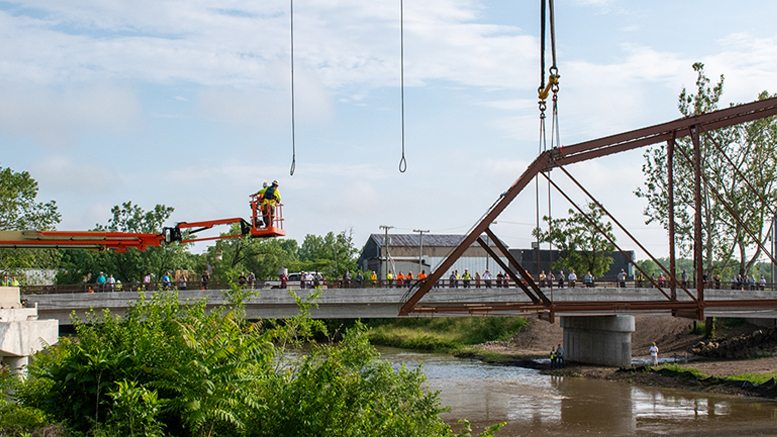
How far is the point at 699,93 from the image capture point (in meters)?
44.9

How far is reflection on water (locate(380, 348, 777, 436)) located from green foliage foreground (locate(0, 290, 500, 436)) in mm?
15908

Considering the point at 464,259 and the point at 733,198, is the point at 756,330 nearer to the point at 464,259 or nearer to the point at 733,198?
the point at 733,198

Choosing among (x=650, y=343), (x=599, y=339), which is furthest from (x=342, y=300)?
(x=650, y=343)

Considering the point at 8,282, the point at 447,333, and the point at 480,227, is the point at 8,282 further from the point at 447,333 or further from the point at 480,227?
the point at 480,227

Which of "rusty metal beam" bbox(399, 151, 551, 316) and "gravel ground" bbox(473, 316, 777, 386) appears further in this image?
"gravel ground" bbox(473, 316, 777, 386)

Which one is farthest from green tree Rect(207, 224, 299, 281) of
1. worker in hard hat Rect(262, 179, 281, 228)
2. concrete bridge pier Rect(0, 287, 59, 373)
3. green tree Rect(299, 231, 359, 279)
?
worker in hard hat Rect(262, 179, 281, 228)

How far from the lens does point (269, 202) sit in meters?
18.8

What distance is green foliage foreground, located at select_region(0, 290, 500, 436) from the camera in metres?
Answer: 10.2

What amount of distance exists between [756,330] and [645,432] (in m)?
23.0

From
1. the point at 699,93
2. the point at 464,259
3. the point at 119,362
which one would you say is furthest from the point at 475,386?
the point at 464,259

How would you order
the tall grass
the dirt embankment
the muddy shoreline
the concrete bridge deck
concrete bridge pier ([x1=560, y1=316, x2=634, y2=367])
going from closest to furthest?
the muddy shoreline, the concrete bridge deck, the dirt embankment, concrete bridge pier ([x1=560, y1=316, x2=634, y2=367]), the tall grass

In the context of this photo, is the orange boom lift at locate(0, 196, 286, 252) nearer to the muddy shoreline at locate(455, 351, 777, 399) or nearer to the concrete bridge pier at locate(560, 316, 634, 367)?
the muddy shoreline at locate(455, 351, 777, 399)

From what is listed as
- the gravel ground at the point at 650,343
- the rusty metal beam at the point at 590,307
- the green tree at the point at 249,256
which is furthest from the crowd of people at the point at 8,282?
the gravel ground at the point at 650,343

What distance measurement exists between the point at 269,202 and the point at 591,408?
19.4m
